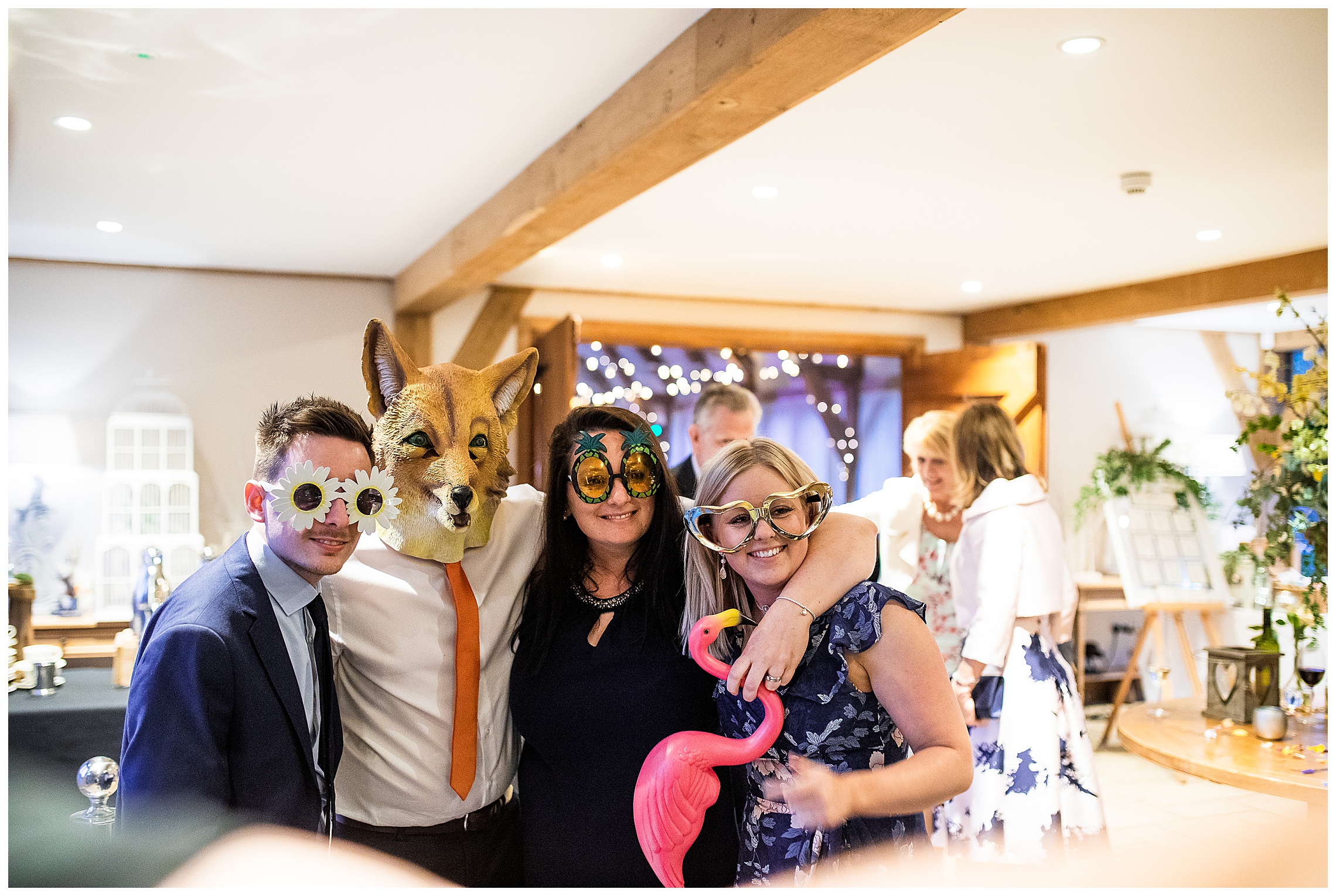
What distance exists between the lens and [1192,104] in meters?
2.72

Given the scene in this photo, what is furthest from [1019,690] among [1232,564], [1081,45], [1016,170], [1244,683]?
[1232,564]

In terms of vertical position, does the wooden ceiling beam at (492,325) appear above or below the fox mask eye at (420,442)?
above

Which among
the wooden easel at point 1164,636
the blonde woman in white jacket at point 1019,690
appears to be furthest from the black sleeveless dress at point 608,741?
the wooden easel at point 1164,636

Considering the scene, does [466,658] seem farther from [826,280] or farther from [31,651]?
[826,280]

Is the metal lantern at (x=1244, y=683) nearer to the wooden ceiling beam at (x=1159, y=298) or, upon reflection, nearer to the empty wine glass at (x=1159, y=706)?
the empty wine glass at (x=1159, y=706)

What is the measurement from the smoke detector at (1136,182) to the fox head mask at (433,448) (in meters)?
2.63

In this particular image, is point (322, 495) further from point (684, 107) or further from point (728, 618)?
point (684, 107)

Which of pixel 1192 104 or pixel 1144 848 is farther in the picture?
pixel 1192 104

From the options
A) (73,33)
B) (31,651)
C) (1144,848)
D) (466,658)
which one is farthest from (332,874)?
(31,651)

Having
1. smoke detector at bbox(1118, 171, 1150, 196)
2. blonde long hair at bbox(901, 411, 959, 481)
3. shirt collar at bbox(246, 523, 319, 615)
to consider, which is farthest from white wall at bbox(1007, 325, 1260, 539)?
shirt collar at bbox(246, 523, 319, 615)

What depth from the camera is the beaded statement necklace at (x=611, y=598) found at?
1652 millimetres

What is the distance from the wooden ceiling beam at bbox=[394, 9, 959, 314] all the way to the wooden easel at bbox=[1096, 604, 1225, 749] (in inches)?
152

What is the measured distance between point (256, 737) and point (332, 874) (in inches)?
9.3

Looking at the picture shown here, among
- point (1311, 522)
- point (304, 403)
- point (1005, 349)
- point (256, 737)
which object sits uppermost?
point (1005, 349)
